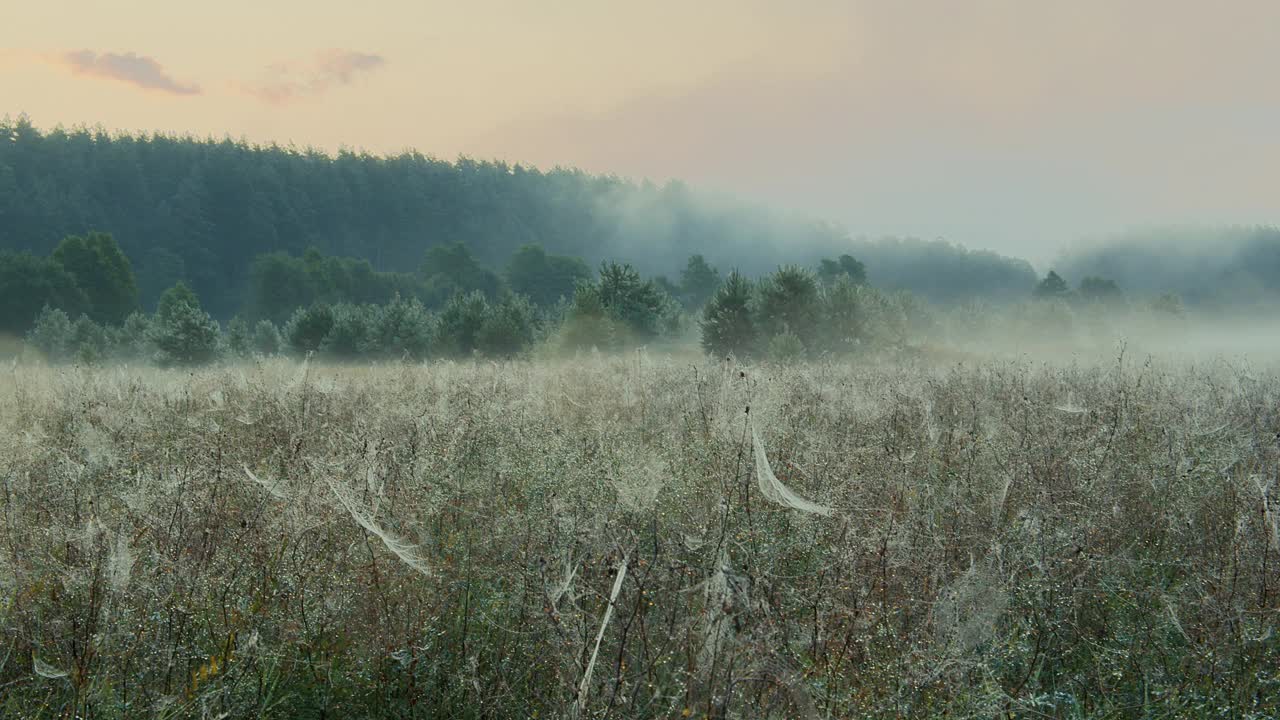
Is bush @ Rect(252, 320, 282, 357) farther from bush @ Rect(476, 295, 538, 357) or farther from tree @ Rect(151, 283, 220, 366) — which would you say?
bush @ Rect(476, 295, 538, 357)

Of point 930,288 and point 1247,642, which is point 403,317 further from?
point 930,288

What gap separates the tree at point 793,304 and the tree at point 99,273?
5804 centimetres

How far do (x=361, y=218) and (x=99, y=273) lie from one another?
72.1 meters

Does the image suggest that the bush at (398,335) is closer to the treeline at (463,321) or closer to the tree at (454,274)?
the treeline at (463,321)

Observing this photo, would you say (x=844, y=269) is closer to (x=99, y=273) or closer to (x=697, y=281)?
(x=697, y=281)

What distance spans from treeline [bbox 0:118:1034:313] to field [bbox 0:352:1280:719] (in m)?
92.4

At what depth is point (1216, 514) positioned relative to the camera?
421 cm

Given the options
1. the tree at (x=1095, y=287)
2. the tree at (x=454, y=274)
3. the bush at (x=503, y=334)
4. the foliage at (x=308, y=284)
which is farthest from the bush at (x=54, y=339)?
the tree at (x=1095, y=287)

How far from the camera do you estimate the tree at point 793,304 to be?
3156cm

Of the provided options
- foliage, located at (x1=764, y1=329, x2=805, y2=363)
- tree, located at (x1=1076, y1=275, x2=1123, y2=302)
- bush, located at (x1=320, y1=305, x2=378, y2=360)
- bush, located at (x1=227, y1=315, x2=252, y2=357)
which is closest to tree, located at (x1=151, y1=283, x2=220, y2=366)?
bush, located at (x1=320, y1=305, x2=378, y2=360)

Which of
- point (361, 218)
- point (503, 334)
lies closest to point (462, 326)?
point (503, 334)

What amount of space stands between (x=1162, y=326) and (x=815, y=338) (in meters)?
42.8

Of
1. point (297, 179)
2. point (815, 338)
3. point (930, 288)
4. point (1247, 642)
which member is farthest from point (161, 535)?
point (930, 288)

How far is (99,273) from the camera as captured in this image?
206 ft
